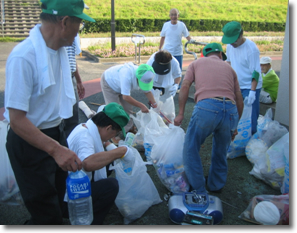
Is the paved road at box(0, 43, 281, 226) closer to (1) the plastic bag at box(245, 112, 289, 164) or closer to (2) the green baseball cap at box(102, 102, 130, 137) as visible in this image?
(1) the plastic bag at box(245, 112, 289, 164)

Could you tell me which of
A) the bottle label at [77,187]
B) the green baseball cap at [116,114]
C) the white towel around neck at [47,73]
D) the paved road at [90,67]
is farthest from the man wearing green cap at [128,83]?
the paved road at [90,67]

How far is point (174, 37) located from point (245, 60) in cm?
306

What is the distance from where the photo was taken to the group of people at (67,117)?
1.51m

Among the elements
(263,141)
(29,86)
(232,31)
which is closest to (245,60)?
(232,31)

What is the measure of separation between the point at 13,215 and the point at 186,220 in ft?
5.19

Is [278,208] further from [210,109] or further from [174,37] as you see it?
[174,37]

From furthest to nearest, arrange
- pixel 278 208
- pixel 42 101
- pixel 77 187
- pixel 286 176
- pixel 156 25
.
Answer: pixel 156 25 → pixel 286 176 → pixel 278 208 → pixel 77 187 → pixel 42 101

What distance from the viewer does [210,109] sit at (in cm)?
255

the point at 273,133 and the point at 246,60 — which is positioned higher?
the point at 246,60

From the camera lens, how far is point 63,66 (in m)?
1.70

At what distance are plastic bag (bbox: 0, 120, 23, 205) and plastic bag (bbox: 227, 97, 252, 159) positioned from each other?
258 centimetres

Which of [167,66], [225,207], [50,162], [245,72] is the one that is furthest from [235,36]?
[50,162]

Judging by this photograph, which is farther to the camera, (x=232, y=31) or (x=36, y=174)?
(x=232, y=31)

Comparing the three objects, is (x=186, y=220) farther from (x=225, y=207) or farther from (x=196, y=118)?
(x=196, y=118)
